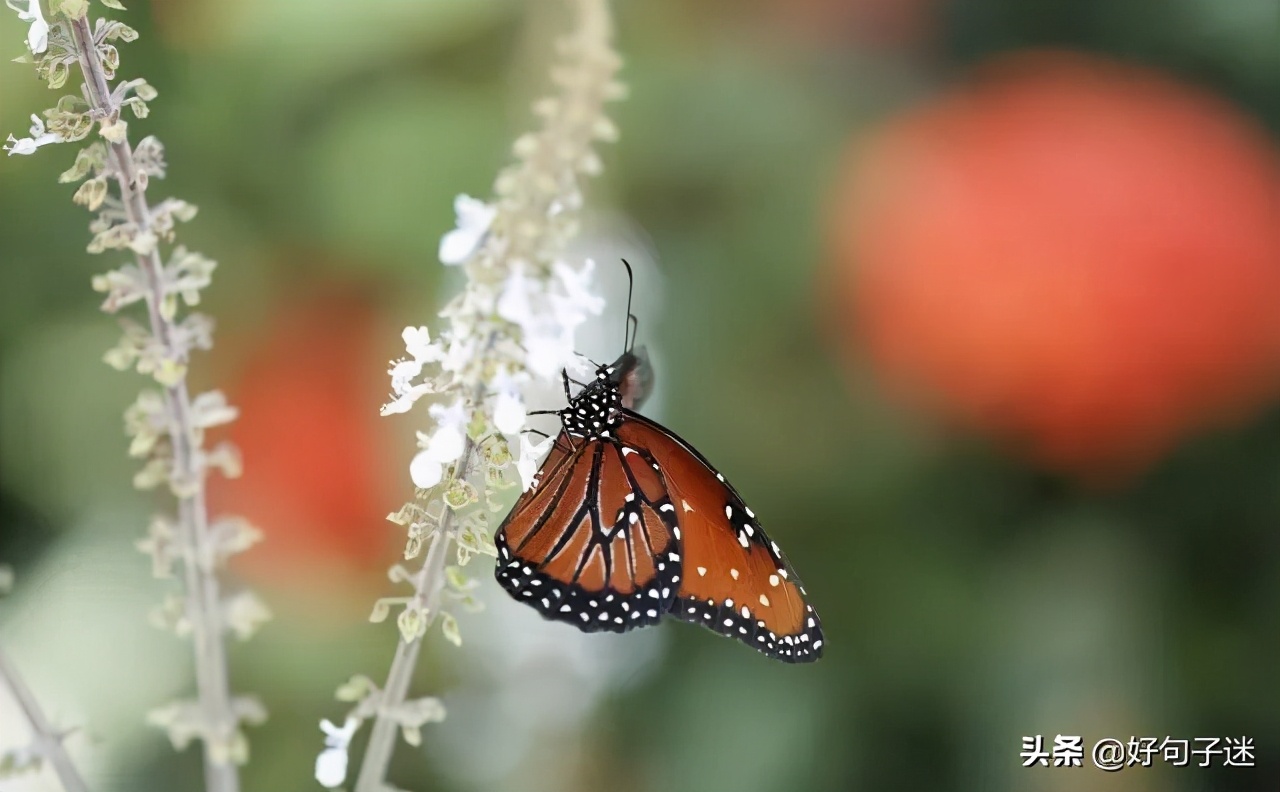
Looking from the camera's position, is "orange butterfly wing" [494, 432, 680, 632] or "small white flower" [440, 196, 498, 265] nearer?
"small white flower" [440, 196, 498, 265]

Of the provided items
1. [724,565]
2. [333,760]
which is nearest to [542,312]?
[333,760]

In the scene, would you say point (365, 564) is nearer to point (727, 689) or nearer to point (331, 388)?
point (331, 388)

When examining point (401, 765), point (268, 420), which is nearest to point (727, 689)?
point (401, 765)

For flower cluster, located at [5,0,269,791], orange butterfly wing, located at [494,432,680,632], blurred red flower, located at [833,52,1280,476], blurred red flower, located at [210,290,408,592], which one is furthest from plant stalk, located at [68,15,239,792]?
blurred red flower, located at [833,52,1280,476]

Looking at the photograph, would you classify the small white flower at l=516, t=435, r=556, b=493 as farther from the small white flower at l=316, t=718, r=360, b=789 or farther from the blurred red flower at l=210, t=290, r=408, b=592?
the blurred red flower at l=210, t=290, r=408, b=592

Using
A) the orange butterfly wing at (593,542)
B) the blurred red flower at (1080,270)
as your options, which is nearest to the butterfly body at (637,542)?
the orange butterfly wing at (593,542)

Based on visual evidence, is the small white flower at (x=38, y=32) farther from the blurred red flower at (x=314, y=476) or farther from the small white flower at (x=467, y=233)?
the blurred red flower at (x=314, y=476)

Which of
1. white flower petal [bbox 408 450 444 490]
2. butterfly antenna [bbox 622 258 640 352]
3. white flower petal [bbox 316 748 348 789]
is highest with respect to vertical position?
butterfly antenna [bbox 622 258 640 352]
